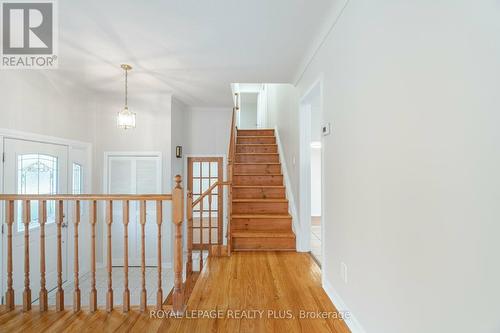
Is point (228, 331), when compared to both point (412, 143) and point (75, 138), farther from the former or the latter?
point (75, 138)

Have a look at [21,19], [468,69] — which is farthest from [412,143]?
[21,19]

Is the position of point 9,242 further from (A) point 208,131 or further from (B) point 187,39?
(A) point 208,131

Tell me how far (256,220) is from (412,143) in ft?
9.23

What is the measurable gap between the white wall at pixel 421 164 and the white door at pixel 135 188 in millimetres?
3628

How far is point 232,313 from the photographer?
202 cm

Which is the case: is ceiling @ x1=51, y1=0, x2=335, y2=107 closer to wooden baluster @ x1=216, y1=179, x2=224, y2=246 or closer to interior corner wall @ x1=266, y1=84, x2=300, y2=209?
interior corner wall @ x1=266, y1=84, x2=300, y2=209

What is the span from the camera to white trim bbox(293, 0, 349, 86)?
6.29 feet

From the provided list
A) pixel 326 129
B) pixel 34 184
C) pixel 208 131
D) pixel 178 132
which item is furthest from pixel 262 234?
pixel 34 184

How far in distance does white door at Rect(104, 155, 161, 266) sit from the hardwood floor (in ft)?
7.50

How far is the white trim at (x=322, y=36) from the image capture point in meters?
1.92

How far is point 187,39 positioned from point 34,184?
2.78 metres

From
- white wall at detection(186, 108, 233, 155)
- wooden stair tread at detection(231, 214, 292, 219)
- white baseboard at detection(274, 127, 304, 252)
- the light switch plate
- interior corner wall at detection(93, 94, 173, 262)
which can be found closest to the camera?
the light switch plate

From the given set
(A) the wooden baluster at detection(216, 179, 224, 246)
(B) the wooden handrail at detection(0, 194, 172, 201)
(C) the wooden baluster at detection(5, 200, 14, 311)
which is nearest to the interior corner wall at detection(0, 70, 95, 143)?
(C) the wooden baluster at detection(5, 200, 14, 311)

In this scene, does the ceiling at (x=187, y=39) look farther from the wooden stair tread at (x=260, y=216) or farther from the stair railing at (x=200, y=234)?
the wooden stair tread at (x=260, y=216)
